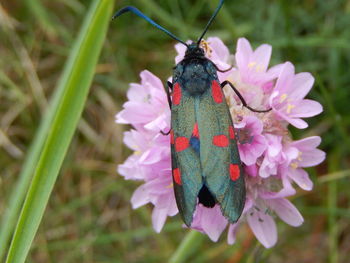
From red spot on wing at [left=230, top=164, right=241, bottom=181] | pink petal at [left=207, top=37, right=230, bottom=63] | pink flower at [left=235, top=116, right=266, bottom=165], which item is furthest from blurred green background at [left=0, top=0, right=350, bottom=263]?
red spot on wing at [left=230, top=164, right=241, bottom=181]

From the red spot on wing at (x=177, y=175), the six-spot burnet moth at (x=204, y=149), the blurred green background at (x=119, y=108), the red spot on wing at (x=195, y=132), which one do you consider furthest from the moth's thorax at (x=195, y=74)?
the blurred green background at (x=119, y=108)

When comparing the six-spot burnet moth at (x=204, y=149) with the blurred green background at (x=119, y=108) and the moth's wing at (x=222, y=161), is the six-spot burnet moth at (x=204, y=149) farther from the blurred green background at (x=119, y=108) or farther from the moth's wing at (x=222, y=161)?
the blurred green background at (x=119, y=108)

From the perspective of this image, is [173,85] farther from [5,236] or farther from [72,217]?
[72,217]

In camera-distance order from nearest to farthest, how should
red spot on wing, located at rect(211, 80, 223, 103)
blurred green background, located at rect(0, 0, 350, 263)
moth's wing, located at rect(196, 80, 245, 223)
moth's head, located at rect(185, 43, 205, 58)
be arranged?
moth's wing, located at rect(196, 80, 245, 223) < red spot on wing, located at rect(211, 80, 223, 103) < moth's head, located at rect(185, 43, 205, 58) < blurred green background, located at rect(0, 0, 350, 263)

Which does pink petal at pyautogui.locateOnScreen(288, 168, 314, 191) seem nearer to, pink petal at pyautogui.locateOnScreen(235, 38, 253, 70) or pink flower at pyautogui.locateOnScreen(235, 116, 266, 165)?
pink flower at pyautogui.locateOnScreen(235, 116, 266, 165)

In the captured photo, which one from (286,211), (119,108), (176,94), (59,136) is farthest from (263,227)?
(119,108)

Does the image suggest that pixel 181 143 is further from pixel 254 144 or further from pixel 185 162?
pixel 254 144

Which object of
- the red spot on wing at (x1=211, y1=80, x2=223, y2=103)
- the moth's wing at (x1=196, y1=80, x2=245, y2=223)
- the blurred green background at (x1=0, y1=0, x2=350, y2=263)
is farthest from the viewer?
the blurred green background at (x1=0, y1=0, x2=350, y2=263)

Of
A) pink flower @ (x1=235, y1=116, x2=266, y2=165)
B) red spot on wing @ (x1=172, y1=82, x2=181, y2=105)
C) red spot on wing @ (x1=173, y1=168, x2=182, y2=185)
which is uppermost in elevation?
red spot on wing @ (x1=172, y1=82, x2=181, y2=105)
